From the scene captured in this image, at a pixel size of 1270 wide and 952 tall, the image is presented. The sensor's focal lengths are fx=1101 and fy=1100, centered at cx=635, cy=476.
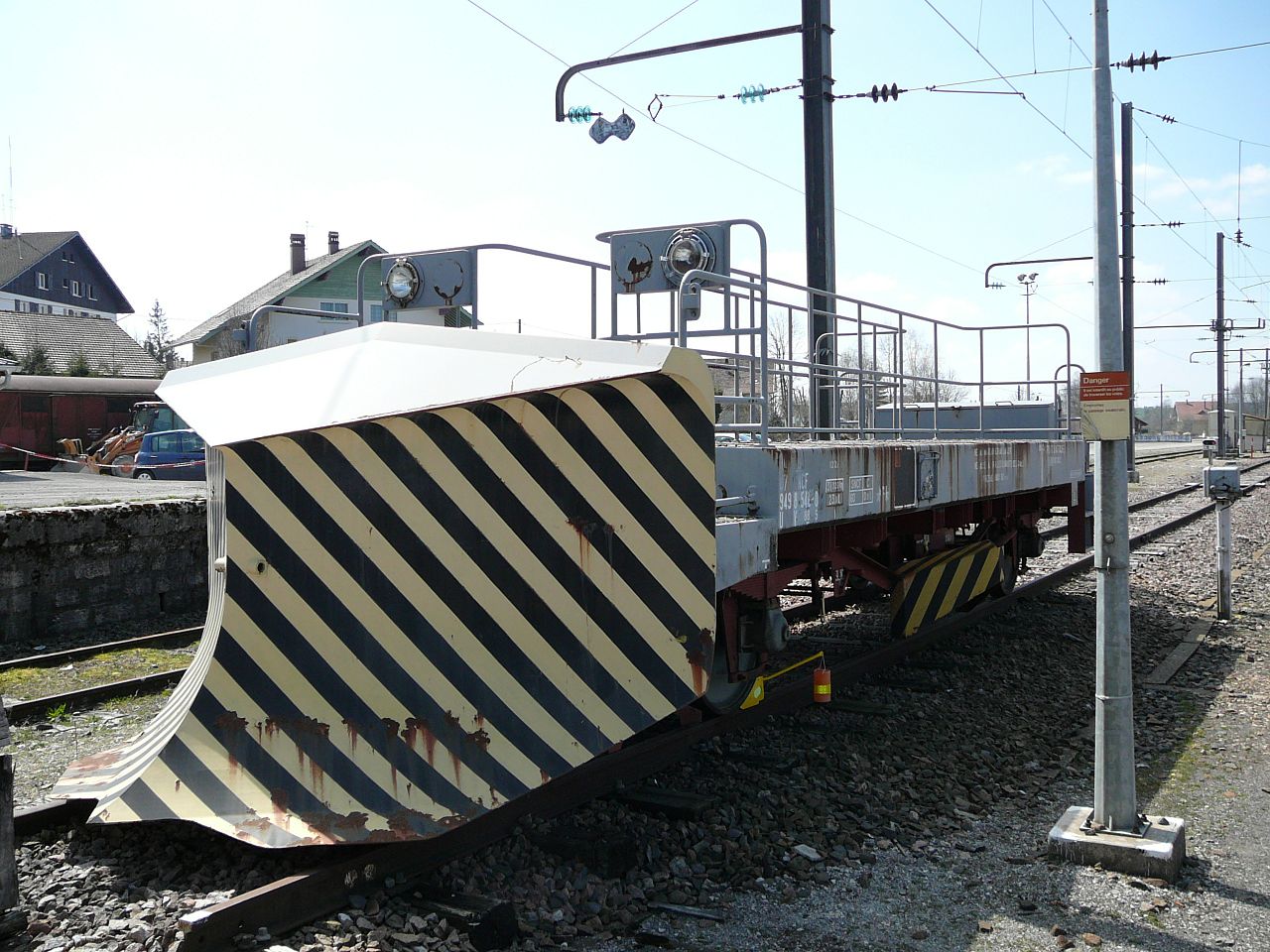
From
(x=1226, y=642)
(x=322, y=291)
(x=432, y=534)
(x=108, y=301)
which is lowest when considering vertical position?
(x=1226, y=642)

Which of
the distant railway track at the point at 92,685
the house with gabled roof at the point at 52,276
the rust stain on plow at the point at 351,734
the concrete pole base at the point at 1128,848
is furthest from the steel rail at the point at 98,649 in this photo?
the house with gabled roof at the point at 52,276

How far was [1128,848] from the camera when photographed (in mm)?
4922

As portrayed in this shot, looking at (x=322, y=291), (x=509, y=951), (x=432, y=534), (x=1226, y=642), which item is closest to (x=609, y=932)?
(x=509, y=951)

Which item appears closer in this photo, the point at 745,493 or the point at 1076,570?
the point at 745,493

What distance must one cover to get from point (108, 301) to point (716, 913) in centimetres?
8563

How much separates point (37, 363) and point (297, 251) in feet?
59.8

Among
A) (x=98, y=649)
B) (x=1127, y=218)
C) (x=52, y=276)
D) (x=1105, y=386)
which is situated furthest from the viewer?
(x=52, y=276)

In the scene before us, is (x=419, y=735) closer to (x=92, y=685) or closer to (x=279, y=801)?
(x=279, y=801)

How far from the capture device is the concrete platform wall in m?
9.79

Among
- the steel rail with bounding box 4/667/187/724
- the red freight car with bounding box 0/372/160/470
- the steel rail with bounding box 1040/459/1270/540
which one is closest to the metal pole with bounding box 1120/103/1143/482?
the steel rail with bounding box 1040/459/1270/540

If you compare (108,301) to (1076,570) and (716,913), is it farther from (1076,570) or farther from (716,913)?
(716,913)

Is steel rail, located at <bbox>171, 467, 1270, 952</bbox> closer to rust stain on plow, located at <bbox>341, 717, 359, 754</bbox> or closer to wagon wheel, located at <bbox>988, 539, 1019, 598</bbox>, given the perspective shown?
rust stain on plow, located at <bbox>341, 717, 359, 754</bbox>

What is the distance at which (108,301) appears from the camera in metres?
79.6

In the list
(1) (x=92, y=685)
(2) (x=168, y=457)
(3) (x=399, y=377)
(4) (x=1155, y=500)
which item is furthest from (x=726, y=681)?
(2) (x=168, y=457)
